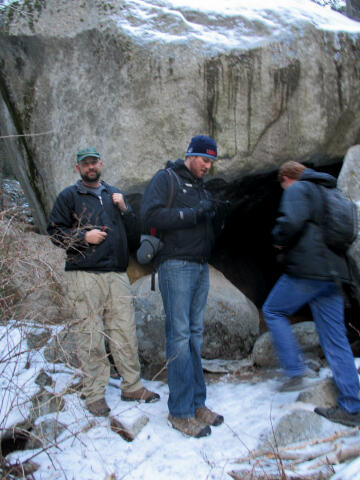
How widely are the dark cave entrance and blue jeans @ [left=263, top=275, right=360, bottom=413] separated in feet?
7.90

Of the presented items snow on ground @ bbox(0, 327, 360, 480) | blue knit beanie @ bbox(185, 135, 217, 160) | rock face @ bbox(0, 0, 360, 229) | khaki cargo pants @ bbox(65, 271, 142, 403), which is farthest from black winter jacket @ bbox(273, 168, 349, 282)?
rock face @ bbox(0, 0, 360, 229)

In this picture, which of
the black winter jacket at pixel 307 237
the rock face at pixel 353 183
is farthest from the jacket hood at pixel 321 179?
the rock face at pixel 353 183

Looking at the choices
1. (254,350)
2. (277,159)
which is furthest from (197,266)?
(277,159)

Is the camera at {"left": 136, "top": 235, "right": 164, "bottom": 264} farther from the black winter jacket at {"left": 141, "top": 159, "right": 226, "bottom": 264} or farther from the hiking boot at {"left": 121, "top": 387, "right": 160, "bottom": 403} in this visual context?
the hiking boot at {"left": 121, "top": 387, "right": 160, "bottom": 403}

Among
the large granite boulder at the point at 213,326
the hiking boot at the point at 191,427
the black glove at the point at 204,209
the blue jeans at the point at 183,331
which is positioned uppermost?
the black glove at the point at 204,209

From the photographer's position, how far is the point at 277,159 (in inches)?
196

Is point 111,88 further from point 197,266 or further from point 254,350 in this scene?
point 254,350

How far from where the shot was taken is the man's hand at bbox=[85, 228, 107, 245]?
3.22 meters

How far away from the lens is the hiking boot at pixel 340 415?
2.71m

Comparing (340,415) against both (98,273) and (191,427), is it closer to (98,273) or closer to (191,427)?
(191,427)

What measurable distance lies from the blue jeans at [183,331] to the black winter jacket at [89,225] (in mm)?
551

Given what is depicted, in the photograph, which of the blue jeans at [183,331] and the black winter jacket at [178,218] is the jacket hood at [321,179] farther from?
the blue jeans at [183,331]

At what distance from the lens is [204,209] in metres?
3.05

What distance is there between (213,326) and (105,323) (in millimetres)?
1525
